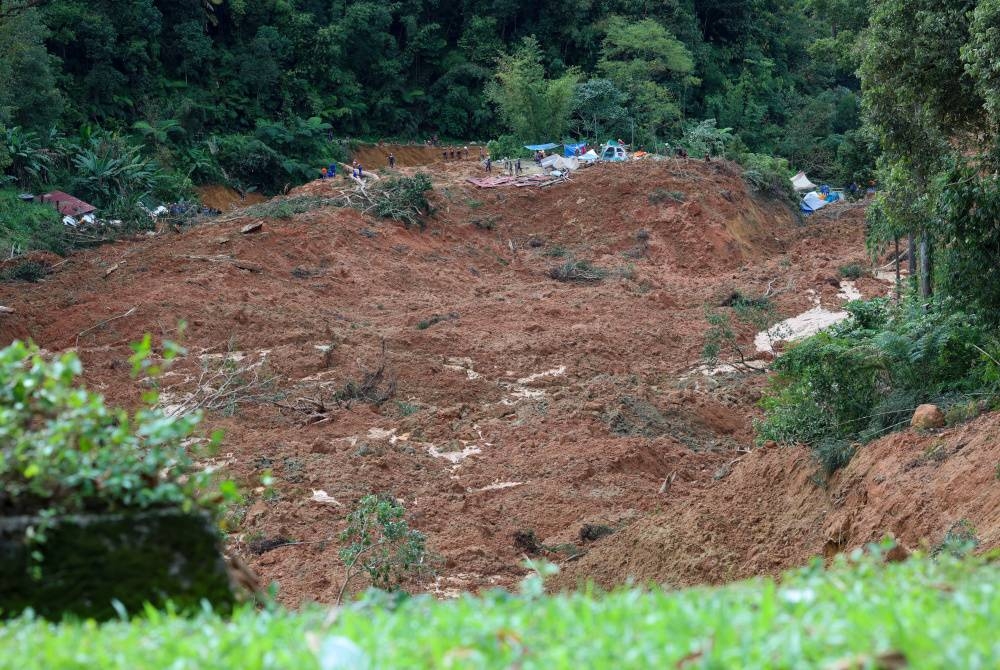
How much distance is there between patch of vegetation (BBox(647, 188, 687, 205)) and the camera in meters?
27.8

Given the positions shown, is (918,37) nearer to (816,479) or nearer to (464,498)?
(816,479)

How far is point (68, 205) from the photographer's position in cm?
2870

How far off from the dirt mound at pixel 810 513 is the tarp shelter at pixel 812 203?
2451 cm

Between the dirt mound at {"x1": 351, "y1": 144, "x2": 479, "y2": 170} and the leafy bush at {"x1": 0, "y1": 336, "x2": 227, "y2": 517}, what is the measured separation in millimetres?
37649

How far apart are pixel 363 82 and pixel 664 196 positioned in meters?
20.7

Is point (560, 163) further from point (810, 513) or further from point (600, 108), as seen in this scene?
point (810, 513)

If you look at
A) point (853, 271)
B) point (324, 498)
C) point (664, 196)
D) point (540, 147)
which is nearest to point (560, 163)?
point (540, 147)

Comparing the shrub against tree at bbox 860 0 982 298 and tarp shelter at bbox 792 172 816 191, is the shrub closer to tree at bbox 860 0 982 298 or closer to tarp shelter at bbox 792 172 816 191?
tree at bbox 860 0 982 298

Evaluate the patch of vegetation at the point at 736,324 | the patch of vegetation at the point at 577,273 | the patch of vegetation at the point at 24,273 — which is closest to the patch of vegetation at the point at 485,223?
the patch of vegetation at the point at 577,273

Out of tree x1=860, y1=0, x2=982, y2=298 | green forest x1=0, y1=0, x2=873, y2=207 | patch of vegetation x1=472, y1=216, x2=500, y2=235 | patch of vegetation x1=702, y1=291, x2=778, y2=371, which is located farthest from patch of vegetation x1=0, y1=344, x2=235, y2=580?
green forest x1=0, y1=0, x2=873, y2=207

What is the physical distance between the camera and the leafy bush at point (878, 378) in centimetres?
971

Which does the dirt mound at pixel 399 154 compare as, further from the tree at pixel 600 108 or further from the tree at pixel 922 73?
the tree at pixel 922 73

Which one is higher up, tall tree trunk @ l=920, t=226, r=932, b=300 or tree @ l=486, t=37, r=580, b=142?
tall tree trunk @ l=920, t=226, r=932, b=300

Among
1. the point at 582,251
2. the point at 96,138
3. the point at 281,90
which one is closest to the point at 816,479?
the point at 582,251
